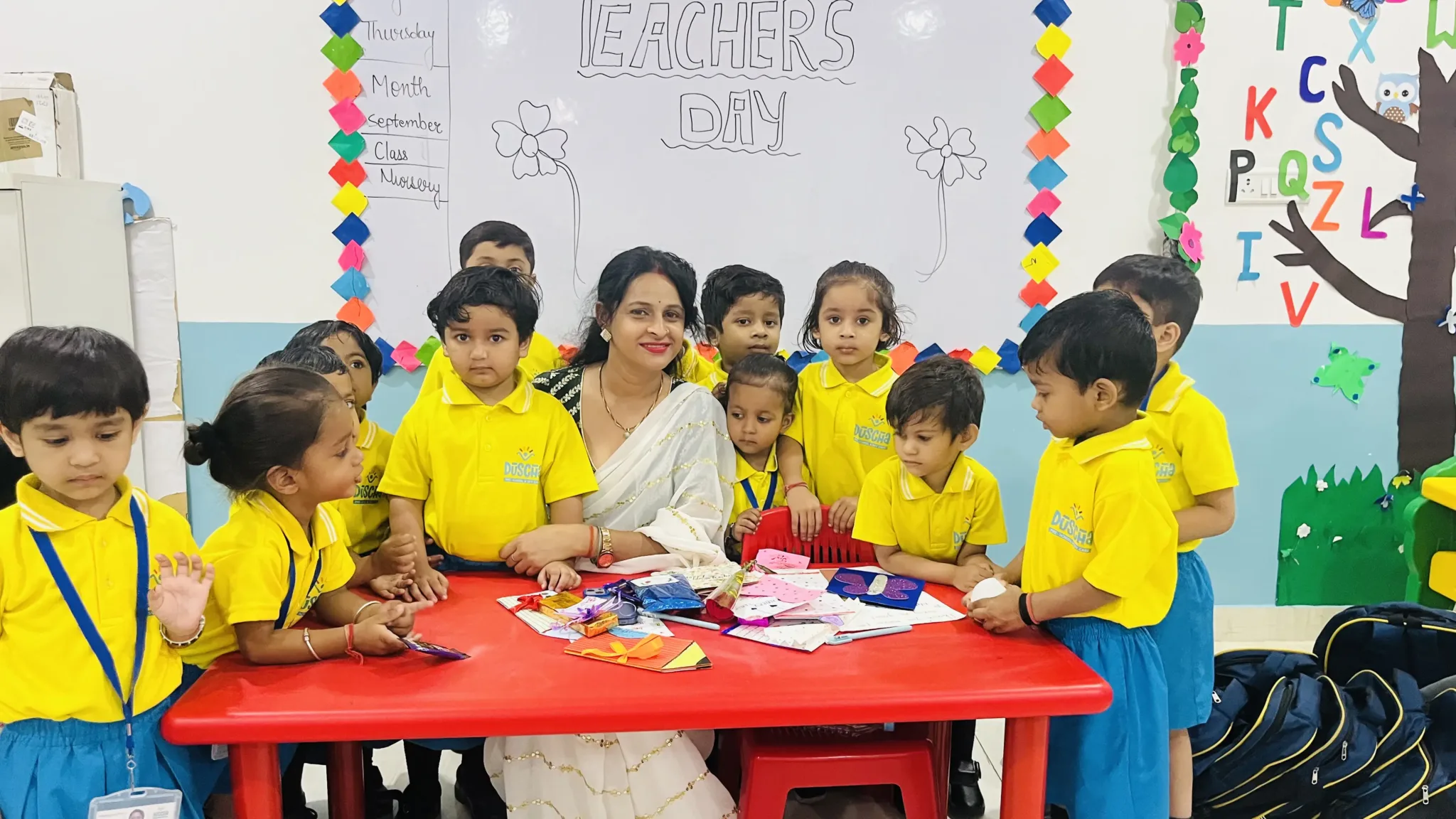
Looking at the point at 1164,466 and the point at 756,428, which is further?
the point at 756,428

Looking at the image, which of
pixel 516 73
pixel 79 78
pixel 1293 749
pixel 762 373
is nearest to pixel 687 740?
pixel 762 373

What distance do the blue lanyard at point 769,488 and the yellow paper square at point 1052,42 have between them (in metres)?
1.83

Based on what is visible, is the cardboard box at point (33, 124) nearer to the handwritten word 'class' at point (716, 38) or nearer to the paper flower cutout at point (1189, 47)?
the handwritten word 'class' at point (716, 38)

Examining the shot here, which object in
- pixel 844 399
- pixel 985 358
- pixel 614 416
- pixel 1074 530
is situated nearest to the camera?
pixel 1074 530

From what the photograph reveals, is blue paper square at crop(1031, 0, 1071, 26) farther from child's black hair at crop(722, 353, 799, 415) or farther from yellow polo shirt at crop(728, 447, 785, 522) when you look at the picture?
yellow polo shirt at crop(728, 447, 785, 522)

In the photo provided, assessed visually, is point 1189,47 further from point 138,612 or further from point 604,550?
point 138,612

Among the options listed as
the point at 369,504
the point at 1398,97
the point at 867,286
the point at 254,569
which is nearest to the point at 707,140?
the point at 867,286

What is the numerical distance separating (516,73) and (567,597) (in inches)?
81.1

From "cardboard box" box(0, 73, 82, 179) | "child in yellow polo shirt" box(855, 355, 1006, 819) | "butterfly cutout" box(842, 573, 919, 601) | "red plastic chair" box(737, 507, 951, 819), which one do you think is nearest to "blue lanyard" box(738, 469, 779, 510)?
"child in yellow polo shirt" box(855, 355, 1006, 819)

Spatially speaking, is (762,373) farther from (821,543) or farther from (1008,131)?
(1008,131)

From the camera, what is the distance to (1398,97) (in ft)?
10.3

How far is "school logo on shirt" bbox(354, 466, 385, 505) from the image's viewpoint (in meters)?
2.01

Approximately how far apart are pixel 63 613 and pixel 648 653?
2.70 ft

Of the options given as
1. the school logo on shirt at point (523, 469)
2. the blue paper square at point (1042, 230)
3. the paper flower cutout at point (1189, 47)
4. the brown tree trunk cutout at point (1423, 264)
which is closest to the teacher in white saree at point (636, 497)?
the school logo on shirt at point (523, 469)
